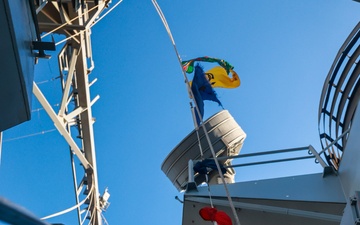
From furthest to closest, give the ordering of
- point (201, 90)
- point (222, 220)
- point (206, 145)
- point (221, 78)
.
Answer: point (221, 78), point (201, 90), point (206, 145), point (222, 220)

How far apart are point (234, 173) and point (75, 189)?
3151 mm

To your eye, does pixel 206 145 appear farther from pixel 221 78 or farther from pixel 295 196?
pixel 295 196

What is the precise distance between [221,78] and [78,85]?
283 cm

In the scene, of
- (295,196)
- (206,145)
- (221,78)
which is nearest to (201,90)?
(221,78)

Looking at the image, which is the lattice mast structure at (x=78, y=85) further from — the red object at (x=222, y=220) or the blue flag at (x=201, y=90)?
the red object at (x=222, y=220)

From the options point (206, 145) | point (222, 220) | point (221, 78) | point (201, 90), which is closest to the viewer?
point (222, 220)

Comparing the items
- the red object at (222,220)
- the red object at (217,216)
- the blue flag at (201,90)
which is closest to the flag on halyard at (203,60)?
the blue flag at (201,90)

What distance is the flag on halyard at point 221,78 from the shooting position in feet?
27.7

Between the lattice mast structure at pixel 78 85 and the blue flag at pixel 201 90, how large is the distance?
1.98 m

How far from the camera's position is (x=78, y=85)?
26.3 feet

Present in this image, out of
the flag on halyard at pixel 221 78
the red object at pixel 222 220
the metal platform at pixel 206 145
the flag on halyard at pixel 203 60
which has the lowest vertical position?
the red object at pixel 222 220

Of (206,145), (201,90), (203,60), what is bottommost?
(206,145)

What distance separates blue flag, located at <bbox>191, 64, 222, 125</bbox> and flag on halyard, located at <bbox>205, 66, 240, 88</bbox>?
52 centimetres

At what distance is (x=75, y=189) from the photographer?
821 cm
